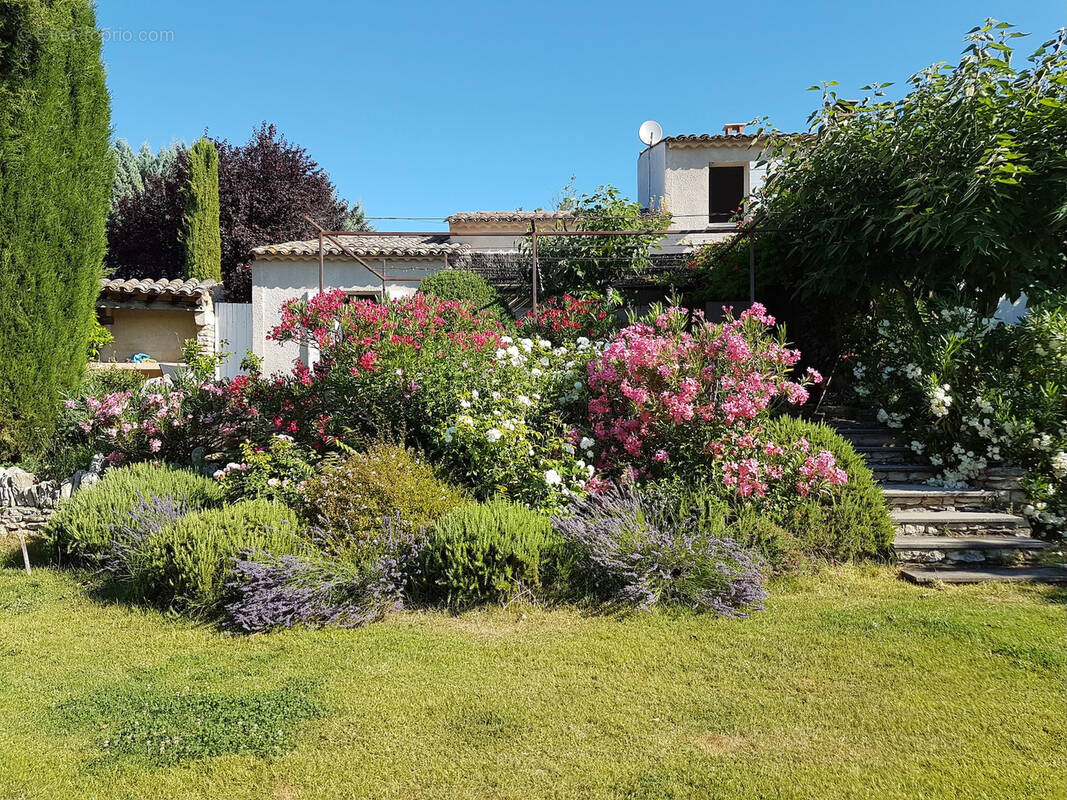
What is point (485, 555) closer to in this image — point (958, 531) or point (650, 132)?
point (958, 531)

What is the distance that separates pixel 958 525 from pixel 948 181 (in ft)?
10.8

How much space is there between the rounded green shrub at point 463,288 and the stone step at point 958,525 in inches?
248

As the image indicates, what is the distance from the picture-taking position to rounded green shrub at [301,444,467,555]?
15.9 ft

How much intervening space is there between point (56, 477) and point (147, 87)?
208 inches

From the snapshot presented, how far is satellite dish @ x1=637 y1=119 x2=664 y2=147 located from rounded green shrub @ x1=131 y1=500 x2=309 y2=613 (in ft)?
46.6

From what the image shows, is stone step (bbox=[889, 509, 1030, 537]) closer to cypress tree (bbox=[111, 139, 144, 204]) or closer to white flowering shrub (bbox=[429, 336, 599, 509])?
white flowering shrub (bbox=[429, 336, 599, 509])

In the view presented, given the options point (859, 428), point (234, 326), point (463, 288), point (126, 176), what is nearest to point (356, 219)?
point (126, 176)

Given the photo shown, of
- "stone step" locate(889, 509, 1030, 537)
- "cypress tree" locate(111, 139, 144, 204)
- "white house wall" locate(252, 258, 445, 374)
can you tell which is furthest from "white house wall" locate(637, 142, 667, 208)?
→ "cypress tree" locate(111, 139, 144, 204)

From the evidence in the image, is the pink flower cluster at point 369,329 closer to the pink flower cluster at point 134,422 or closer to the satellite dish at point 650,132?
the pink flower cluster at point 134,422

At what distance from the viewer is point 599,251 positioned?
35.4 feet

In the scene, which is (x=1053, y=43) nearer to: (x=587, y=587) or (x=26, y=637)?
(x=587, y=587)

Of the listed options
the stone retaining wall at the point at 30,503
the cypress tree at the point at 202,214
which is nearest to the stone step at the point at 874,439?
the stone retaining wall at the point at 30,503

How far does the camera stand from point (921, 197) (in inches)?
262

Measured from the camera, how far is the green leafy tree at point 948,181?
6.45m
